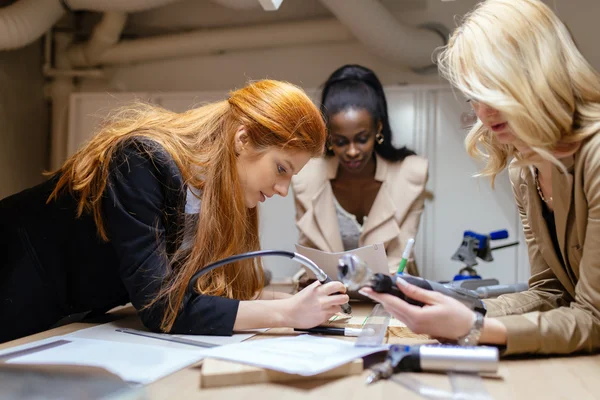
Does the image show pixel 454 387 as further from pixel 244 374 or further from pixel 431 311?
pixel 244 374

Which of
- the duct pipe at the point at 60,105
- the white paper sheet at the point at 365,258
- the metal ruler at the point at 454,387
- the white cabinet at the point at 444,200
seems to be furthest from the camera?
the duct pipe at the point at 60,105

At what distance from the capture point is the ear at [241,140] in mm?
1479

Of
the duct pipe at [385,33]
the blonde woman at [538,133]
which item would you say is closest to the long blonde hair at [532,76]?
the blonde woman at [538,133]

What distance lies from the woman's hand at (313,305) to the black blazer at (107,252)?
0.44 feet

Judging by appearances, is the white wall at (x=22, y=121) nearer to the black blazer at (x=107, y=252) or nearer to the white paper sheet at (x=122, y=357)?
the black blazer at (x=107, y=252)

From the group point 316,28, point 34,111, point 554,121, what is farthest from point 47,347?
point 34,111

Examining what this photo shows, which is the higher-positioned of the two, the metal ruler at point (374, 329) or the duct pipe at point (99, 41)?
the duct pipe at point (99, 41)

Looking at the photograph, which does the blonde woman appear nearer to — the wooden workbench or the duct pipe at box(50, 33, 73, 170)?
the wooden workbench

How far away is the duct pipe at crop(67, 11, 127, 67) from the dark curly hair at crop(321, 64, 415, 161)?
4.68ft

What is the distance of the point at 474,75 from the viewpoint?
1146mm

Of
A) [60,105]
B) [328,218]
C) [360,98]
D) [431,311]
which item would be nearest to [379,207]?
[328,218]

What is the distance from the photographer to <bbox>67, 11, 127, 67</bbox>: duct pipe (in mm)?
3273

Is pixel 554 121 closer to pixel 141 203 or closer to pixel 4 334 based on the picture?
pixel 141 203

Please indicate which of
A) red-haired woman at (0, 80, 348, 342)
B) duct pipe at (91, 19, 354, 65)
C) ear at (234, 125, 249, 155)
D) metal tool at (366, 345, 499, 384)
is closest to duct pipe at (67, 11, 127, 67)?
duct pipe at (91, 19, 354, 65)
